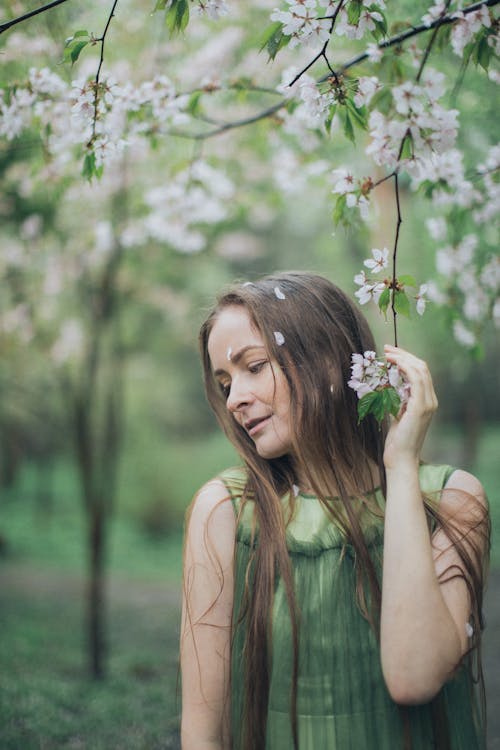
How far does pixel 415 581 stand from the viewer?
1.27 meters

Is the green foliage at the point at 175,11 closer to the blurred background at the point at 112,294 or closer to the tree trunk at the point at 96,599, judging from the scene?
the blurred background at the point at 112,294

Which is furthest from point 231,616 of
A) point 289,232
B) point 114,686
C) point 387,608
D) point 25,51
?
point 289,232

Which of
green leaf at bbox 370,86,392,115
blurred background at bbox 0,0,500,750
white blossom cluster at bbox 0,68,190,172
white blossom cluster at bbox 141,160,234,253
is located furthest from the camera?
white blossom cluster at bbox 141,160,234,253

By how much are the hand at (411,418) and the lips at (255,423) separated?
32 centimetres

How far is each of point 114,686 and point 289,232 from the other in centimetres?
1209

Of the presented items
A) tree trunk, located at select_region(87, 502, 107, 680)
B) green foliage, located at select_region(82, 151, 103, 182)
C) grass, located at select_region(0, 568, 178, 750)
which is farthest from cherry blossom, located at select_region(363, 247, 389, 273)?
tree trunk, located at select_region(87, 502, 107, 680)

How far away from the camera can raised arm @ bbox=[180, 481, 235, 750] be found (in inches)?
55.2

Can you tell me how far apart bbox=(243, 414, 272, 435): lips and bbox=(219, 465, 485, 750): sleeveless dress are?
168mm

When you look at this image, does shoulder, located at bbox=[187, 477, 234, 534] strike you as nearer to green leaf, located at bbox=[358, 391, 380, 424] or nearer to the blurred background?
green leaf, located at bbox=[358, 391, 380, 424]

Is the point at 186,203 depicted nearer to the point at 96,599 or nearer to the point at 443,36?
the point at 443,36

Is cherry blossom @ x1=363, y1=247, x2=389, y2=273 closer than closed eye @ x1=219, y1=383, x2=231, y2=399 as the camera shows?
Yes

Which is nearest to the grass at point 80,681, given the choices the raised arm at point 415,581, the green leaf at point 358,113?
Result: the raised arm at point 415,581

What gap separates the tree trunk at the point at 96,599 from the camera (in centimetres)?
386

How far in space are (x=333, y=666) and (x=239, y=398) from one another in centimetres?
66
